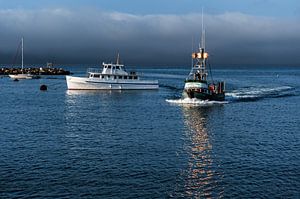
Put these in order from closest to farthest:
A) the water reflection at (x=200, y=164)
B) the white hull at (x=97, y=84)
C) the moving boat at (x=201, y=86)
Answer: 1. the water reflection at (x=200, y=164)
2. the moving boat at (x=201, y=86)
3. the white hull at (x=97, y=84)

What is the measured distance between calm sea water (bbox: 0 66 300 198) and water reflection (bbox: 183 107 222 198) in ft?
0.20

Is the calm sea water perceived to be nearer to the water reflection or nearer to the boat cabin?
the water reflection

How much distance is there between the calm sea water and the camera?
76.7 feet

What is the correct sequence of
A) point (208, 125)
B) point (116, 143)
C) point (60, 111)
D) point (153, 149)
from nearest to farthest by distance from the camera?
point (153, 149) → point (116, 143) → point (208, 125) → point (60, 111)

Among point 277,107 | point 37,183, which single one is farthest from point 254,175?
point 277,107

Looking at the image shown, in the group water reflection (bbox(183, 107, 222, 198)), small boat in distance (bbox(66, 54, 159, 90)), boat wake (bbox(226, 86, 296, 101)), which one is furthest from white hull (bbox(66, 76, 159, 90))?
water reflection (bbox(183, 107, 222, 198))

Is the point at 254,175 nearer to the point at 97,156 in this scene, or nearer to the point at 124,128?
the point at 97,156

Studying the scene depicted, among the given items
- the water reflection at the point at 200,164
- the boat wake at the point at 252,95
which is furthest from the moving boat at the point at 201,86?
the water reflection at the point at 200,164

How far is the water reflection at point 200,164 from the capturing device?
76.5 feet

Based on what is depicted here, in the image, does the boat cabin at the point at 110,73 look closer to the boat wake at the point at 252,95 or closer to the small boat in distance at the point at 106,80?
the small boat in distance at the point at 106,80

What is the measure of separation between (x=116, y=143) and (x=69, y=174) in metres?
10.5

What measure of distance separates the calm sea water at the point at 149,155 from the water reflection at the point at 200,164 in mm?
62

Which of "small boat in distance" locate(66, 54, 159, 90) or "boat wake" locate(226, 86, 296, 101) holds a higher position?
"small boat in distance" locate(66, 54, 159, 90)

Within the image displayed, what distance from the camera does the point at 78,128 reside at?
44375 mm
